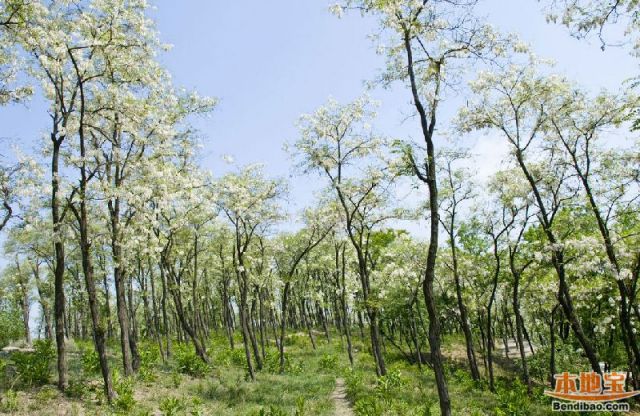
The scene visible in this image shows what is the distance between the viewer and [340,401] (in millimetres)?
18094

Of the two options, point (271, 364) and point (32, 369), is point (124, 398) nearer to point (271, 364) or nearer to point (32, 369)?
point (32, 369)

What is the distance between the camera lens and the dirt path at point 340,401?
15912mm

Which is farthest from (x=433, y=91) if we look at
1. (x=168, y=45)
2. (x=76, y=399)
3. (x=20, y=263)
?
(x=20, y=263)

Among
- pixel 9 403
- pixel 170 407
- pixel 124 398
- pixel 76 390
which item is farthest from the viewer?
pixel 76 390

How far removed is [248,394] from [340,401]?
154 inches

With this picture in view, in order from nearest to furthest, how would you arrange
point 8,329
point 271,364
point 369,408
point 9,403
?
point 9,403 → point 369,408 → point 271,364 → point 8,329

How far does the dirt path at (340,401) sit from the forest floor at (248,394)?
0.13ft

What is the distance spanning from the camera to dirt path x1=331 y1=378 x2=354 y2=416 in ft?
52.2

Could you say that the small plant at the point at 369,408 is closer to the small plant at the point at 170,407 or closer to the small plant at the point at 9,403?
the small plant at the point at 170,407

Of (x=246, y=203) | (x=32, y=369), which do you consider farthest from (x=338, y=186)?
(x=32, y=369)

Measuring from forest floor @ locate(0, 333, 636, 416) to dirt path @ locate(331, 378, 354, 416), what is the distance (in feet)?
0.13

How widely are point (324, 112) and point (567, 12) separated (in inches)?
570

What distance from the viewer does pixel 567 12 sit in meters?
7.52

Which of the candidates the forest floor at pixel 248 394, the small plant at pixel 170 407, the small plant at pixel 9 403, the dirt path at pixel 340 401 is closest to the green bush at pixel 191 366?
the forest floor at pixel 248 394
